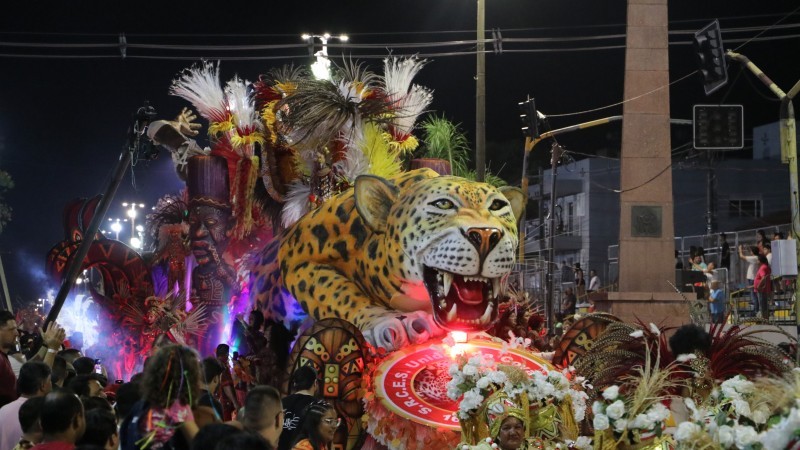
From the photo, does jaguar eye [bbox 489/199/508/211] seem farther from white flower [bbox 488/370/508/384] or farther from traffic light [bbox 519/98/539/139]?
traffic light [bbox 519/98/539/139]

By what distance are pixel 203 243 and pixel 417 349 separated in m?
3.97

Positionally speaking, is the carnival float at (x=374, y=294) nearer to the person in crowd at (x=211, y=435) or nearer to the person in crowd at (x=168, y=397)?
the person in crowd at (x=211, y=435)

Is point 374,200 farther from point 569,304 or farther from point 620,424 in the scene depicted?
point 569,304

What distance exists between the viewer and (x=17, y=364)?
1038 centimetres

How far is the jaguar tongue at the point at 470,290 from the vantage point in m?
9.94

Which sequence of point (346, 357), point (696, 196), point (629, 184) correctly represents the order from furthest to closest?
1. point (696, 196)
2. point (629, 184)
3. point (346, 357)

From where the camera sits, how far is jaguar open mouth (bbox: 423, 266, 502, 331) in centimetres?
988

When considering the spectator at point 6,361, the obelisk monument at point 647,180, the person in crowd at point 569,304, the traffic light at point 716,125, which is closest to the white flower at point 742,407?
the spectator at point 6,361

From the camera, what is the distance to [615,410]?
20.1 feet

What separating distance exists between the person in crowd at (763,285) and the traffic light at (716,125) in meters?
2.71

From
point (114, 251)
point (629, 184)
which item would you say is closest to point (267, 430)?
point (114, 251)

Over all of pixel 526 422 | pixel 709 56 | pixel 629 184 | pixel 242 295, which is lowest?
pixel 526 422

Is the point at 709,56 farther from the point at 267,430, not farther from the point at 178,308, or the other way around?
the point at 267,430

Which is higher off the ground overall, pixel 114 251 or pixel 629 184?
pixel 629 184
